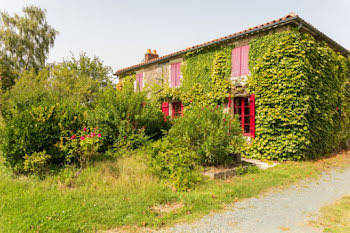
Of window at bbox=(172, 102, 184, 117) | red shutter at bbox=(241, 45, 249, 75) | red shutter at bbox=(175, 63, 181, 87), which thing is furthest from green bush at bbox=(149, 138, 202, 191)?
red shutter at bbox=(175, 63, 181, 87)

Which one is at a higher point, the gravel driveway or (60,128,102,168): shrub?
(60,128,102,168): shrub

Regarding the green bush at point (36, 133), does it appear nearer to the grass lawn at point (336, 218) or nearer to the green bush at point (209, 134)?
the green bush at point (209, 134)

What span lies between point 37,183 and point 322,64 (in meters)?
9.95

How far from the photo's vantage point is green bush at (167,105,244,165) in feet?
19.7

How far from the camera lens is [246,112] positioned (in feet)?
32.3

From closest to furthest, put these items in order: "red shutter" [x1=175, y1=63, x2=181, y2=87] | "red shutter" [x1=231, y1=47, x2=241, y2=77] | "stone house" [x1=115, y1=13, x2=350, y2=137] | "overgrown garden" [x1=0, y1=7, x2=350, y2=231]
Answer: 1. "overgrown garden" [x1=0, y1=7, x2=350, y2=231]
2. "stone house" [x1=115, y1=13, x2=350, y2=137]
3. "red shutter" [x1=231, y1=47, x2=241, y2=77]
4. "red shutter" [x1=175, y1=63, x2=181, y2=87]

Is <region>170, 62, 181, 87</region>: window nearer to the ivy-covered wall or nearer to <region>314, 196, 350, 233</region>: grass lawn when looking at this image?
the ivy-covered wall

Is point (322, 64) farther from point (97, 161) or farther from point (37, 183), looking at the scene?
point (37, 183)

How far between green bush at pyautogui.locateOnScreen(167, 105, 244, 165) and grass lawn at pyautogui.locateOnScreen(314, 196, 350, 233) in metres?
2.62

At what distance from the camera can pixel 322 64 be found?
344 inches

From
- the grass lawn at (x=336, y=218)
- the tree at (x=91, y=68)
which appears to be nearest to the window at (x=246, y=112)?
the grass lawn at (x=336, y=218)

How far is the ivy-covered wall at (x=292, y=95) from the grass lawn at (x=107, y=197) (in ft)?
6.76

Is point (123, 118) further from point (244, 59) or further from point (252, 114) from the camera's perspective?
point (244, 59)

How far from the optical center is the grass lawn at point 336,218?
3.20m
